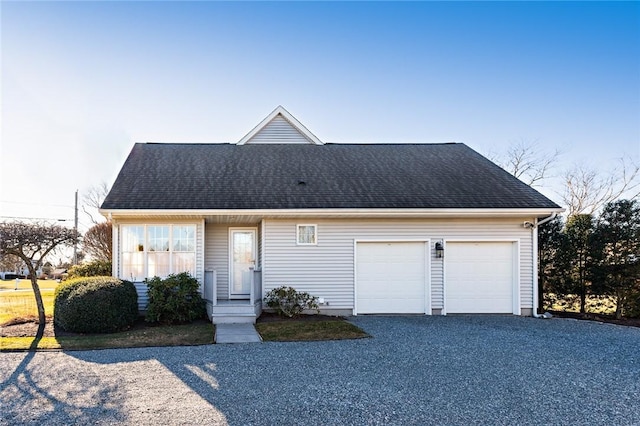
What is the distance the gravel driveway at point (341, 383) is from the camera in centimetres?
473

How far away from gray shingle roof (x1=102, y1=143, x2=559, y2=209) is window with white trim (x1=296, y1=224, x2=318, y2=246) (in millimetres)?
662

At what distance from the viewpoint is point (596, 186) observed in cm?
2392

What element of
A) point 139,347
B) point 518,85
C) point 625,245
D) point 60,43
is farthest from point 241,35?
point 625,245

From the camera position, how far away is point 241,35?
→ 1197cm

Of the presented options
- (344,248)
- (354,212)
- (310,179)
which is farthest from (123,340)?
(310,179)

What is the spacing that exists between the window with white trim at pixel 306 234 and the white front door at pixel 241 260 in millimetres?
1741

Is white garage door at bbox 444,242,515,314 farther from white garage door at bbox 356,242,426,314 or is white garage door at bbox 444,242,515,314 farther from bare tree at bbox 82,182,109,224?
bare tree at bbox 82,182,109,224

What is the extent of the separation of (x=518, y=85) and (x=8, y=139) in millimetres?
15486

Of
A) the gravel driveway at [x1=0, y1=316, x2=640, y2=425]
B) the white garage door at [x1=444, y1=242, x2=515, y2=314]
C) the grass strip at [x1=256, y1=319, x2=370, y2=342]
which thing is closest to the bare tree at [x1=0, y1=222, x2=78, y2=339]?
the gravel driveway at [x1=0, y1=316, x2=640, y2=425]

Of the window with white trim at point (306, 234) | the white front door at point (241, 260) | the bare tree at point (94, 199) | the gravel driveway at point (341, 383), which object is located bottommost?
the gravel driveway at point (341, 383)

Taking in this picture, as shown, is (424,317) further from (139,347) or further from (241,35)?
(241,35)

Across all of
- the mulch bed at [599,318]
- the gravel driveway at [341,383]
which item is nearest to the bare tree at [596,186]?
the mulch bed at [599,318]

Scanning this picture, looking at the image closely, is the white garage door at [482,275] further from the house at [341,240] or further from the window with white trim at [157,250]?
the window with white trim at [157,250]

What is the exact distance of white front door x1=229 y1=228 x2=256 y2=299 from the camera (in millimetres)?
12898
